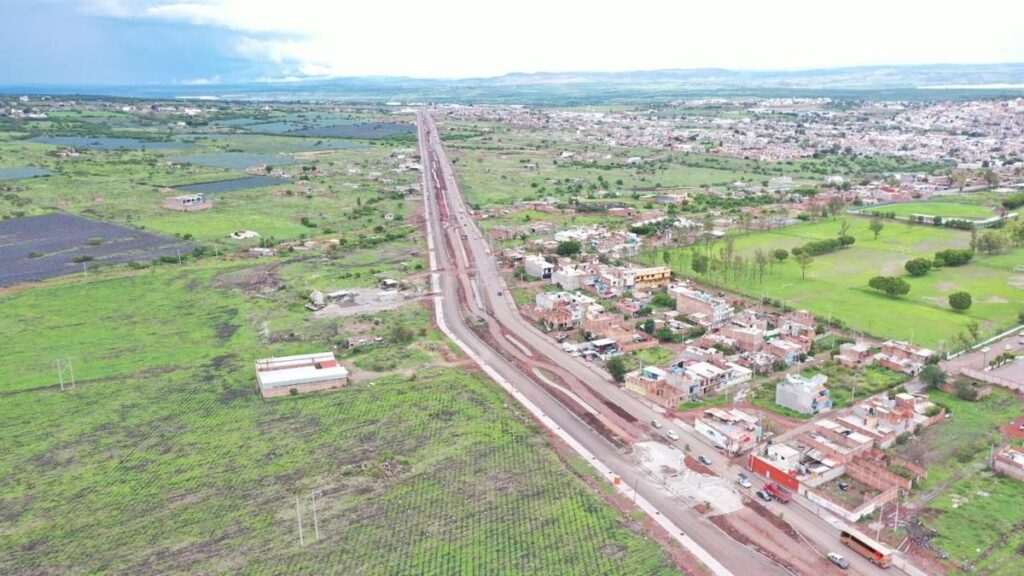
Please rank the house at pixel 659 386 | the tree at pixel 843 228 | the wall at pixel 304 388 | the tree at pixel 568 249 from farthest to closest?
the tree at pixel 843 228
the tree at pixel 568 249
the wall at pixel 304 388
the house at pixel 659 386

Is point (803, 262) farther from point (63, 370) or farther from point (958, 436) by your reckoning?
point (63, 370)

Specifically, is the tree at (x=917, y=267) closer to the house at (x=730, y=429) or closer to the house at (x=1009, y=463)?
the house at (x=1009, y=463)

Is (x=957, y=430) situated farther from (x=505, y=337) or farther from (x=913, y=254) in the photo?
(x=913, y=254)

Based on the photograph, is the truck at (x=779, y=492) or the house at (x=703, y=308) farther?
the house at (x=703, y=308)

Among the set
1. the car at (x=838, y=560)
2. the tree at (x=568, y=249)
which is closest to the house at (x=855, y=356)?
the car at (x=838, y=560)

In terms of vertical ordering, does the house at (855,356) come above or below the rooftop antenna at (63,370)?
below

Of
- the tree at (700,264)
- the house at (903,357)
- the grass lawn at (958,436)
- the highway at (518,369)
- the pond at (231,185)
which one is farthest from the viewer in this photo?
the pond at (231,185)

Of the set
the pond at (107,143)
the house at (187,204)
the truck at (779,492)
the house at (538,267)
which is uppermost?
the pond at (107,143)
